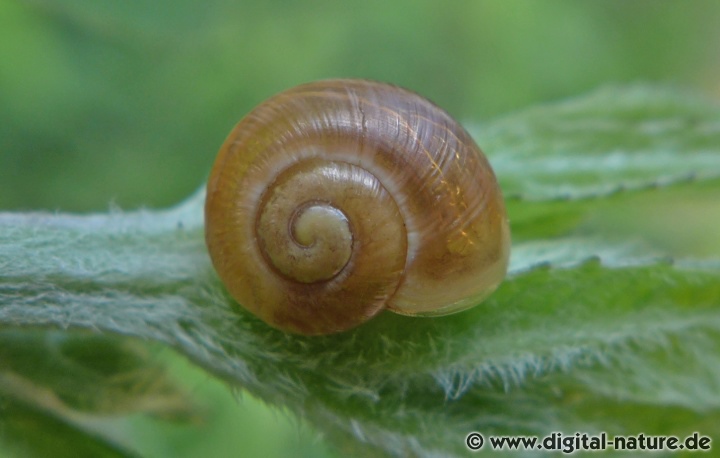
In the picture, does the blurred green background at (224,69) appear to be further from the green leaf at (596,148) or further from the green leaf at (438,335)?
the green leaf at (596,148)

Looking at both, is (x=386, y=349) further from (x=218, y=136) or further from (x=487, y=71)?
(x=487, y=71)

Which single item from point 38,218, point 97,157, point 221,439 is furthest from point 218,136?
point 38,218

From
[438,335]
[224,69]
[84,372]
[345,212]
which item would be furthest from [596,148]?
[224,69]

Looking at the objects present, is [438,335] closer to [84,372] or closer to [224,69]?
[84,372]

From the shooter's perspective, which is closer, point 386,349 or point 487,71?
point 386,349

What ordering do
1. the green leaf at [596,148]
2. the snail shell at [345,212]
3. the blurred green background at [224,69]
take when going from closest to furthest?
the snail shell at [345,212], the green leaf at [596,148], the blurred green background at [224,69]

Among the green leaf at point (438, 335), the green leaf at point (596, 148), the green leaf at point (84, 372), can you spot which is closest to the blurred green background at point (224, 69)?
the green leaf at point (84, 372)

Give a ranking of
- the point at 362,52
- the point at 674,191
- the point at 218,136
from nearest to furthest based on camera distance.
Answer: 1. the point at 674,191
2. the point at 218,136
3. the point at 362,52
